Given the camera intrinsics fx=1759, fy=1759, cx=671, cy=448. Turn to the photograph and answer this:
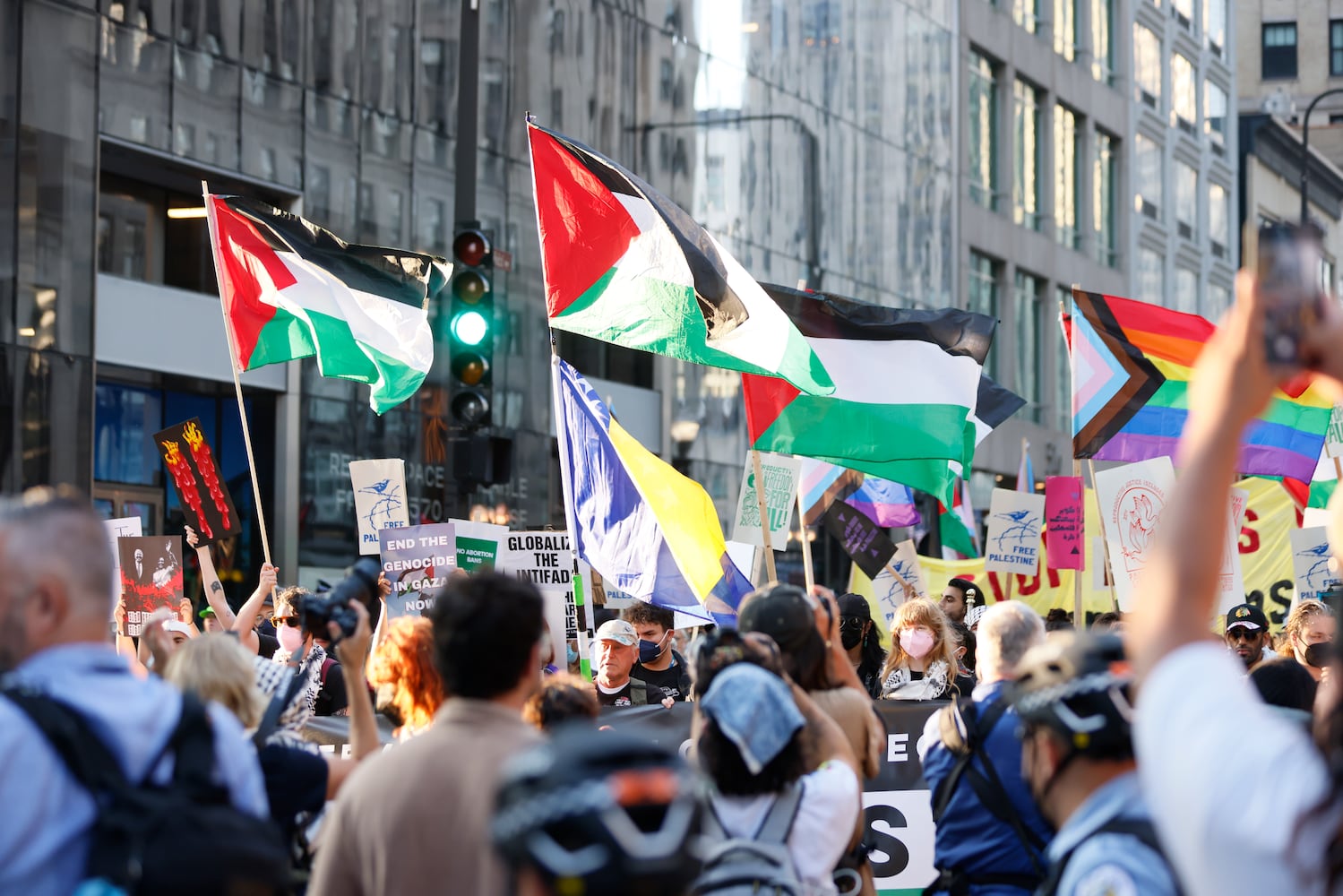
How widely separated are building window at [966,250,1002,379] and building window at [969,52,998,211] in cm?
125

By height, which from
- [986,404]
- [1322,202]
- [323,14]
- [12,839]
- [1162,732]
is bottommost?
[12,839]

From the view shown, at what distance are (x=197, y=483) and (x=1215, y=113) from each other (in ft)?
158

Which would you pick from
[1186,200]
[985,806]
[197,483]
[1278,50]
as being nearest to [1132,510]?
[197,483]

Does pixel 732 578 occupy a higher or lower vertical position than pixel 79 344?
lower

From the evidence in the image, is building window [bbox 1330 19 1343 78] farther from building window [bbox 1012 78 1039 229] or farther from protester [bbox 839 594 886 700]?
protester [bbox 839 594 886 700]

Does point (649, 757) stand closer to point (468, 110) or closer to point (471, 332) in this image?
point (471, 332)

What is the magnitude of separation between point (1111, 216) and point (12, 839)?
149ft

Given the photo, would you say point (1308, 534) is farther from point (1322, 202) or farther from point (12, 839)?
point (1322, 202)

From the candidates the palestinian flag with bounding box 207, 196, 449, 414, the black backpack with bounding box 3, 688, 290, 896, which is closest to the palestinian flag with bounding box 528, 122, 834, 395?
the palestinian flag with bounding box 207, 196, 449, 414

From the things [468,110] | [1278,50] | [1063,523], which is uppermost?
[1278,50]

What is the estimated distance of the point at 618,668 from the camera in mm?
9164

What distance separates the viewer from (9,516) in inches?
126

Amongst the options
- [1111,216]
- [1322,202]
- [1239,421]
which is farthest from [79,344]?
[1322,202]

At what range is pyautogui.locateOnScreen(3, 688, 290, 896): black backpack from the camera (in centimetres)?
282
